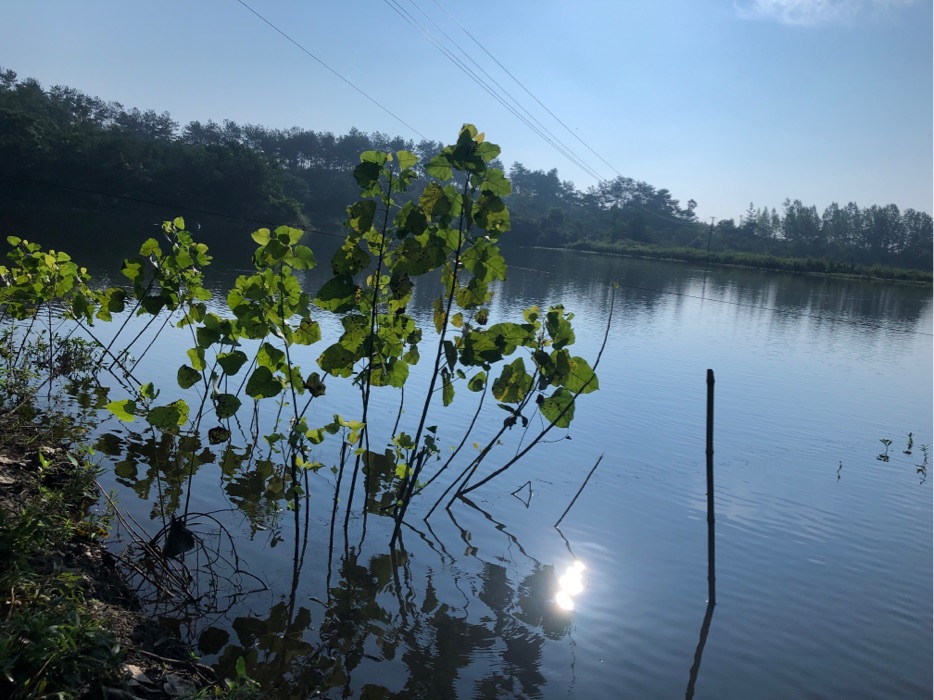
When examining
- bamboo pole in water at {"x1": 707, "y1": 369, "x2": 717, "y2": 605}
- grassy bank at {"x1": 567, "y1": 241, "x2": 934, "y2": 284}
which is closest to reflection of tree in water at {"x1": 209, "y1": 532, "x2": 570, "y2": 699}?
bamboo pole in water at {"x1": 707, "y1": 369, "x2": 717, "y2": 605}

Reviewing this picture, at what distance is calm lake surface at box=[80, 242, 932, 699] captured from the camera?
16.2 feet

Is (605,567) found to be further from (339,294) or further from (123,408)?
(123,408)

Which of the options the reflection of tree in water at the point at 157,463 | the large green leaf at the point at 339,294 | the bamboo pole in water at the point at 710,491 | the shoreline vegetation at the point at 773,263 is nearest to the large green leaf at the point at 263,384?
the large green leaf at the point at 339,294

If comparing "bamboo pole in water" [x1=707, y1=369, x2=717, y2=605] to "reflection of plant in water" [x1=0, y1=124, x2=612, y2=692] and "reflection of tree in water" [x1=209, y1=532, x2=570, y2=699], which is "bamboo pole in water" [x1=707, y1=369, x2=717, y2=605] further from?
"reflection of tree in water" [x1=209, y1=532, x2=570, y2=699]

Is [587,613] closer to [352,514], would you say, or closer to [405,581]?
[405,581]

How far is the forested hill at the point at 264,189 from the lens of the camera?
3930cm

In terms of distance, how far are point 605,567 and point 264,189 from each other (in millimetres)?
37079

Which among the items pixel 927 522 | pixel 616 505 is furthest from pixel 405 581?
pixel 927 522

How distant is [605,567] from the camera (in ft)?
21.7

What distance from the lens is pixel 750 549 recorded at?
7.25m

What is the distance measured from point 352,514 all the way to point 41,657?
4.04m

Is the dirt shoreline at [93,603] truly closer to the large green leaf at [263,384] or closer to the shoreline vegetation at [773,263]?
the large green leaf at [263,384]

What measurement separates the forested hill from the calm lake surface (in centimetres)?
818

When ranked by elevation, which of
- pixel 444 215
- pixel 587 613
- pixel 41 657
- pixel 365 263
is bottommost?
pixel 587 613
